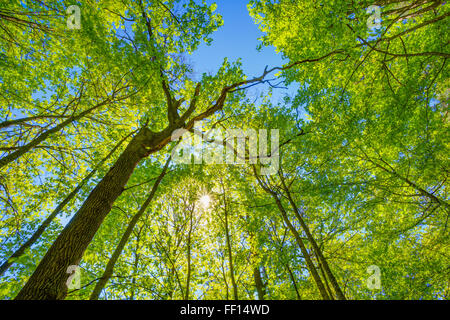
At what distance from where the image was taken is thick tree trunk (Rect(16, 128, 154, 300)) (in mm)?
2312

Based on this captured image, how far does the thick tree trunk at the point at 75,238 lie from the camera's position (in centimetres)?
231

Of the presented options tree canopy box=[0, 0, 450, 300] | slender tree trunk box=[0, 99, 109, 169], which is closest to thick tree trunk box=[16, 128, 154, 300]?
tree canopy box=[0, 0, 450, 300]

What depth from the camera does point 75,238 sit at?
9.02 feet

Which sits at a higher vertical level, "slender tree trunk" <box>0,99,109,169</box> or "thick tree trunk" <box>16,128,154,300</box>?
"slender tree trunk" <box>0,99,109,169</box>

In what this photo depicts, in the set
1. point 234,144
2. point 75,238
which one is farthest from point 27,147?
point 234,144

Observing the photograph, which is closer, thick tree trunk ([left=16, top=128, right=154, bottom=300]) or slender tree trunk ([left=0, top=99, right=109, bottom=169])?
thick tree trunk ([left=16, top=128, right=154, bottom=300])

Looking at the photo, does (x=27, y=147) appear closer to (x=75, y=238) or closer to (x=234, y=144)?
(x=75, y=238)

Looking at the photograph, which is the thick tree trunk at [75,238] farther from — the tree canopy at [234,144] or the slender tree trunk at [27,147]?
the slender tree trunk at [27,147]

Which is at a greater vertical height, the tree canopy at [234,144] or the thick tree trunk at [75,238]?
the tree canopy at [234,144]

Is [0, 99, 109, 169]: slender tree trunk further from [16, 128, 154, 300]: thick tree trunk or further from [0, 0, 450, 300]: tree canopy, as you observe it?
[16, 128, 154, 300]: thick tree trunk

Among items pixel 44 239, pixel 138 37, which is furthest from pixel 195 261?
pixel 138 37

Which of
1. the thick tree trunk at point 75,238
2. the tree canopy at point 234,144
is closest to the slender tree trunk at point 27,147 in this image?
the tree canopy at point 234,144

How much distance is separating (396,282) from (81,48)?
12633 millimetres

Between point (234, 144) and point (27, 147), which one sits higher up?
point (234, 144)
